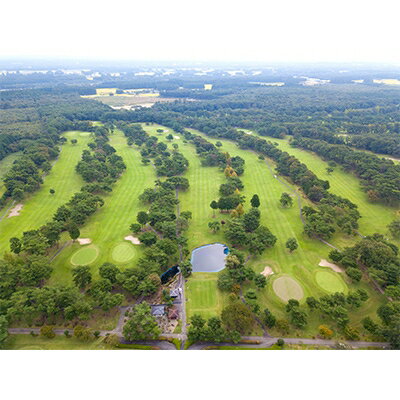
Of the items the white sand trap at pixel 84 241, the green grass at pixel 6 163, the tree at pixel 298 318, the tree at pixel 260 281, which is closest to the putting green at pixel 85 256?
the white sand trap at pixel 84 241

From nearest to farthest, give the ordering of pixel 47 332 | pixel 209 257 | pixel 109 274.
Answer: pixel 47 332 < pixel 109 274 < pixel 209 257

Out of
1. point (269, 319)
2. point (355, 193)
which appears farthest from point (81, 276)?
point (355, 193)

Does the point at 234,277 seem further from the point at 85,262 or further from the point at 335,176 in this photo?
the point at 335,176

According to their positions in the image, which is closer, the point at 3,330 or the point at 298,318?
the point at 3,330

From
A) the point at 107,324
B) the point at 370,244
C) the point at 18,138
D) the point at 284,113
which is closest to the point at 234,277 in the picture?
the point at 107,324

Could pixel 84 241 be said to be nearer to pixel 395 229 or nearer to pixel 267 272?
pixel 267 272

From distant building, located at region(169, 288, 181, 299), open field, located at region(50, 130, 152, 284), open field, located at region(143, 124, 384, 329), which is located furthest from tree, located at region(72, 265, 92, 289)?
open field, located at region(143, 124, 384, 329)
